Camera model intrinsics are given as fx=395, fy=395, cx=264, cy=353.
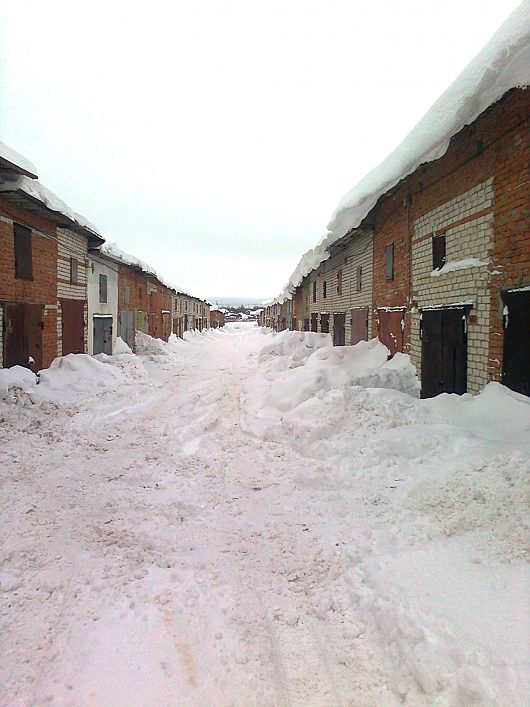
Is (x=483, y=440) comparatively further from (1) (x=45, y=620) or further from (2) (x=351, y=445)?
(1) (x=45, y=620)

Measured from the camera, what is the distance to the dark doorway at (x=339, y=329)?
1520 centimetres

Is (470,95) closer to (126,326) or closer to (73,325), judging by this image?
(73,325)

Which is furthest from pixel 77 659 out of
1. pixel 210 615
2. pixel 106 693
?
pixel 210 615

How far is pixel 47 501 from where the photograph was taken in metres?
4.59

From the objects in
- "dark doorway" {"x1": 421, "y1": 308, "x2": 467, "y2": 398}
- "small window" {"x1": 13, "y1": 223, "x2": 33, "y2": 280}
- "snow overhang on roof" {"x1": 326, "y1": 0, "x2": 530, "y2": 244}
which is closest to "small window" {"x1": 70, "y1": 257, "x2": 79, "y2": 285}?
"small window" {"x1": 13, "y1": 223, "x2": 33, "y2": 280}

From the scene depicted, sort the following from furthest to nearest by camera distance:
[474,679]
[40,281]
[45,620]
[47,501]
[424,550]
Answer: [40,281], [47,501], [424,550], [45,620], [474,679]

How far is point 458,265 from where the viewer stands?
698cm

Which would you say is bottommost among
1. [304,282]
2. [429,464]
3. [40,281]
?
[429,464]

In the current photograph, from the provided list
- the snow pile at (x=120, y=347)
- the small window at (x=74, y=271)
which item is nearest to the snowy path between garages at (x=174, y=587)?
the small window at (x=74, y=271)

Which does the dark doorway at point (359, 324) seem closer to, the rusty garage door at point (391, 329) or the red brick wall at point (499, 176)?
the rusty garage door at point (391, 329)

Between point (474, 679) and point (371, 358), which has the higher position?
point (371, 358)

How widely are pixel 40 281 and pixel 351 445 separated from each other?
9806 millimetres

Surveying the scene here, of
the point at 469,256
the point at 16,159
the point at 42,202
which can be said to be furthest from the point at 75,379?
the point at 469,256

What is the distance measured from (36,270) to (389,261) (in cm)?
956
